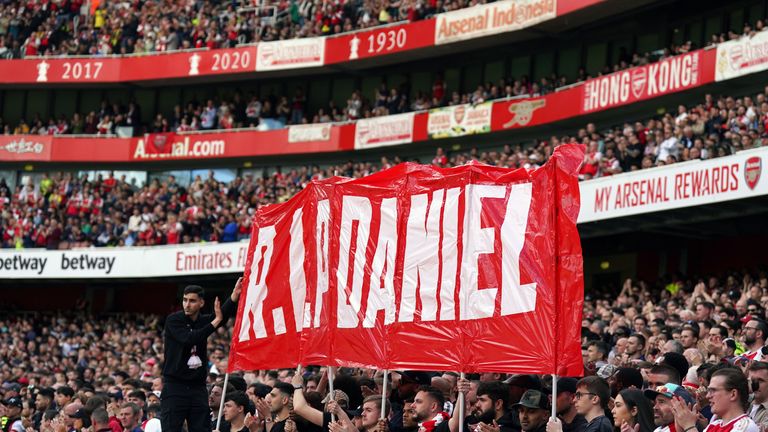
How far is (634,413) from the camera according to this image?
918cm

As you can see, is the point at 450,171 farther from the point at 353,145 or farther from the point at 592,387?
the point at 353,145

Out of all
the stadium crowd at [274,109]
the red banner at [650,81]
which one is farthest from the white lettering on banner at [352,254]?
the stadium crowd at [274,109]

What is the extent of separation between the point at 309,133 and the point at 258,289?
28.0 m

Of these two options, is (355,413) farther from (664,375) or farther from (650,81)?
(650,81)

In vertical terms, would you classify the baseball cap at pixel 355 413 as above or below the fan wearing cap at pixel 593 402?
below

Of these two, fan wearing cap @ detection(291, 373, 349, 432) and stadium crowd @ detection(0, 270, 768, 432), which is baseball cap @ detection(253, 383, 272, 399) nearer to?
stadium crowd @ detection(0, 270, 768, 432)

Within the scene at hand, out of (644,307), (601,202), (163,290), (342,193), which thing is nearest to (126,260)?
(163,290)

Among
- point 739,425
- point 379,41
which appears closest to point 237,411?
point 739,425

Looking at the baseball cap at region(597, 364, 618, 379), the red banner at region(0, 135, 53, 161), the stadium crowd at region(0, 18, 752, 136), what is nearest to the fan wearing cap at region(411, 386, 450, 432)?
the baseball cap at region(597, 364, 618, 379)

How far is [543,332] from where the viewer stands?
9.32 m

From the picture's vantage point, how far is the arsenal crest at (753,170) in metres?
21.8

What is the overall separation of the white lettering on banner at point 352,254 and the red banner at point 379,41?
1011 inches

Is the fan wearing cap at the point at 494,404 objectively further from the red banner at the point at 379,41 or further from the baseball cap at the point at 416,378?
the red banner at the point at 379,41

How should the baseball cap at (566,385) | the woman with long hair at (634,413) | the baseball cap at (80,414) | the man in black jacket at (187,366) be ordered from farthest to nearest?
the baseball cap at (80,414)
the man in black jacket at (187,366)
the baseball cap at (566,385)
the woman with long hair at (634,413)
